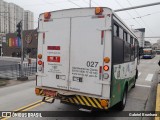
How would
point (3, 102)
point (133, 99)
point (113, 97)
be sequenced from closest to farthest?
point (113, 97), point (3, 102), point (133, 99)

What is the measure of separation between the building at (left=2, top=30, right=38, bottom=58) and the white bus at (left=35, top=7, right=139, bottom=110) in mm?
45004

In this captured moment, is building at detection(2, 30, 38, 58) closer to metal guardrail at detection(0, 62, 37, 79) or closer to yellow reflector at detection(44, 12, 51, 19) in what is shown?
metal guardrail at detection(0, 62, 37, 79)

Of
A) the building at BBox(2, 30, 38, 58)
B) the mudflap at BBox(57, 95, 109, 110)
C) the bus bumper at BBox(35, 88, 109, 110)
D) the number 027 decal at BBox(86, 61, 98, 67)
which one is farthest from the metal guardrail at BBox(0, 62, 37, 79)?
the building at BBox(2, 30, 38, 58)

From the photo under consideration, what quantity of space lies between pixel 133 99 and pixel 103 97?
14.8 ft

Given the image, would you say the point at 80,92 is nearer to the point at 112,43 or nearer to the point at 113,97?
the point at 113,97

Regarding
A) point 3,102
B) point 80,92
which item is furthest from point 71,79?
point 3,102

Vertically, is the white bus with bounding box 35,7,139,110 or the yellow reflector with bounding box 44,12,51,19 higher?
the yellow reflector with bounding box 44,12,51,19

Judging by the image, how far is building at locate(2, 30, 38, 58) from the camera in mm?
52737

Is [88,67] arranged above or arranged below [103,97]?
above

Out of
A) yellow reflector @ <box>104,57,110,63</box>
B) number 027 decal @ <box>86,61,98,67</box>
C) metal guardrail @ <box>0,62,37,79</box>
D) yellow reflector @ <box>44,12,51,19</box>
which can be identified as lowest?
metal guardrail @ <box>0,62,37,79</box>

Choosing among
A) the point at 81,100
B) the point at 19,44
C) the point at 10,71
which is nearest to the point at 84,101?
the point at 81,100

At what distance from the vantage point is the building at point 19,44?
173 feet

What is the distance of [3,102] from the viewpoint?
8586mm

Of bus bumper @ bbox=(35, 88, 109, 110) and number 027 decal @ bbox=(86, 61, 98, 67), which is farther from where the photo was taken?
number 027 decal @ bbox=(86, 61, 98, 67)
